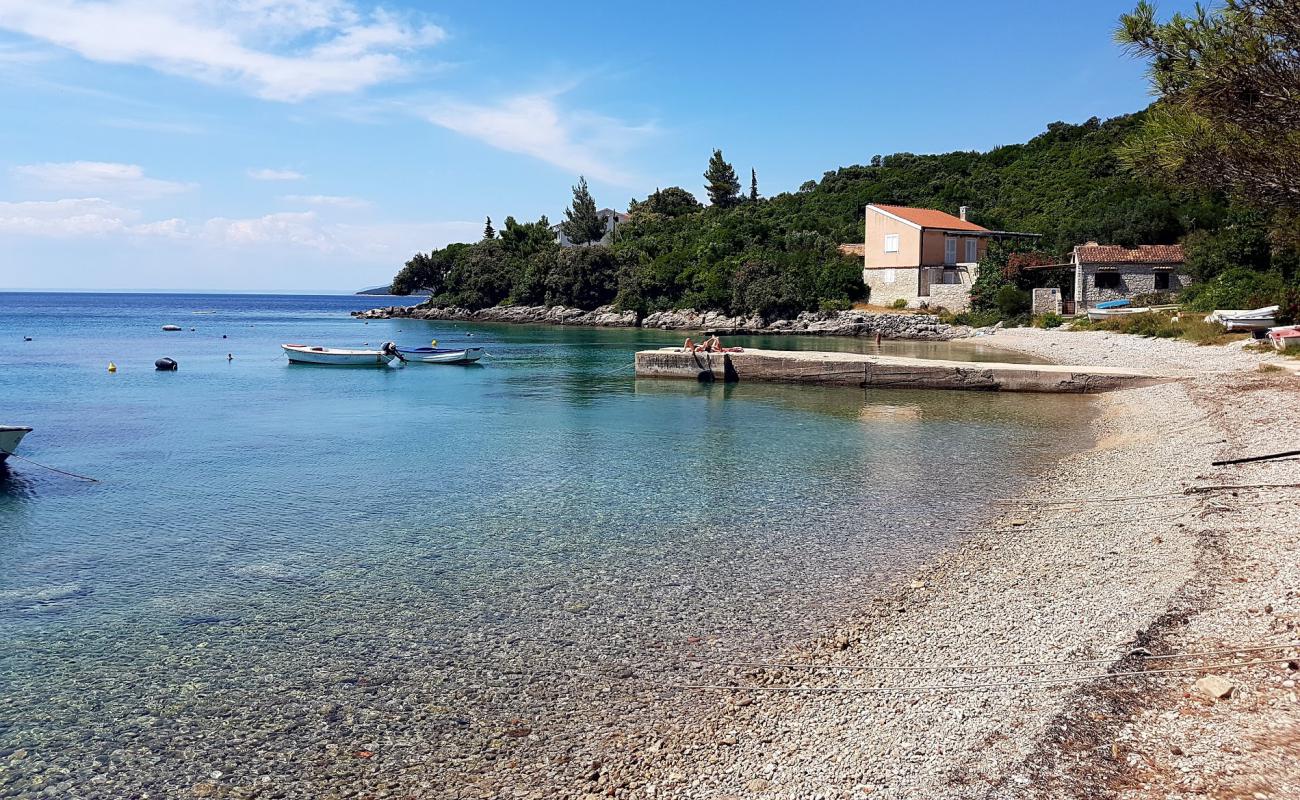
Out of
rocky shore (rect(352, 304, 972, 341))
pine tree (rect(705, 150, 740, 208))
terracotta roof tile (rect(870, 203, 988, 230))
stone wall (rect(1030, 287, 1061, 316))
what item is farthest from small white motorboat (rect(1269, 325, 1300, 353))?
pine tree (rect(705, 150, 740, 208))

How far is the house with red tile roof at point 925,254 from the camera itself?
178ft

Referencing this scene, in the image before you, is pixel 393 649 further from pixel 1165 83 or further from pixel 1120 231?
pixel 1120 231

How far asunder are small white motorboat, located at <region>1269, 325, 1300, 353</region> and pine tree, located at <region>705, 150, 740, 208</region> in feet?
235

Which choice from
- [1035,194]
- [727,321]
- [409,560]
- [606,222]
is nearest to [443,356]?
[727,321]

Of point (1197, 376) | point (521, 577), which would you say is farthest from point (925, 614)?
point (1197, 376)

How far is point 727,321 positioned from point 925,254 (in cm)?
1466

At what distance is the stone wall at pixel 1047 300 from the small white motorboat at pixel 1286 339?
941 inches

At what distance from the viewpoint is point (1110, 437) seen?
16.5 m

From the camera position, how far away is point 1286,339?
24.4 metres

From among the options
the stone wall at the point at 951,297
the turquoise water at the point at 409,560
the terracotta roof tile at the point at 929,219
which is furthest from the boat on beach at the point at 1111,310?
the turquoise water at the point at 409,560

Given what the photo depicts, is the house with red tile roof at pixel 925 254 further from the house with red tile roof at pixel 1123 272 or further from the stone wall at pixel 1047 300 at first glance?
the house with red tile roof at pixel 1123 272

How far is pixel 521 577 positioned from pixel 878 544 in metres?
4.08

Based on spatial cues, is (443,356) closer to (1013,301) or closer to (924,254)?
(1013,301)

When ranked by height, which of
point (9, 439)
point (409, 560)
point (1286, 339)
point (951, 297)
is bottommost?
point (409, 560)
